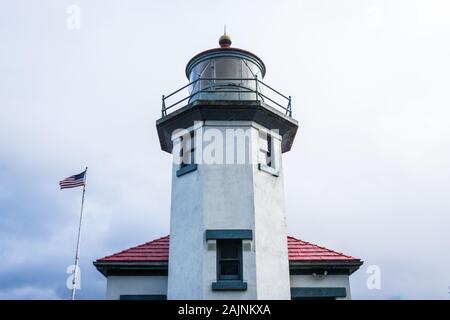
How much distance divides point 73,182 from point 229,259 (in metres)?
11.4

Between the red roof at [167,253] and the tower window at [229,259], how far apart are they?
2083 mm

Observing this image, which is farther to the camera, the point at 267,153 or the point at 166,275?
the point at 267,153

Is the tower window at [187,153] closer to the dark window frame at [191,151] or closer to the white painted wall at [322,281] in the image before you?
the dark window frame at [191,151]

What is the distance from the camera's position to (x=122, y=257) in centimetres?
1603

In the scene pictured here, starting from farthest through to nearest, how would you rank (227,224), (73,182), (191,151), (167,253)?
(73,182) < (167,253) < (191,151) < (227,224)

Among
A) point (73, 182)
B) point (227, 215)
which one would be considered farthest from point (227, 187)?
point (73, 182)

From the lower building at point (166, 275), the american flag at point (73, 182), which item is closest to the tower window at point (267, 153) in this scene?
the lower building at point (166, 275)

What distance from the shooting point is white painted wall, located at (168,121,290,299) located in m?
14.1

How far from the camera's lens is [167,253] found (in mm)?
16203

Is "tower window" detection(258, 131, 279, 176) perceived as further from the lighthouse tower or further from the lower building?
the lower building

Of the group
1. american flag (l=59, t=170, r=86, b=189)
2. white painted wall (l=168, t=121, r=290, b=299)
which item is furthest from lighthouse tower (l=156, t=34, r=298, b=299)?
american flag (l=59, t=170, r=86, b=189)

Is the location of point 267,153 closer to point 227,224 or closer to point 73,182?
point 227,224
